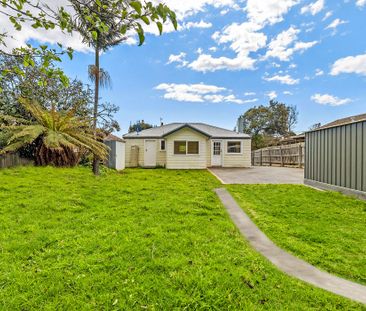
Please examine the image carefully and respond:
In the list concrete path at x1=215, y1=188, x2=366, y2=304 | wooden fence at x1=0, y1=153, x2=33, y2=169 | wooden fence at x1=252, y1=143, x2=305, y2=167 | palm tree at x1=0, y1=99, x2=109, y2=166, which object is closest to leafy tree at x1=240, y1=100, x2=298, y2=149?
wooden fence at x1=252, y1=143, x2=305, y2=167

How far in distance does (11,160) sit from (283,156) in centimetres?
1863

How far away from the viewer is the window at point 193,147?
16609 millimetres

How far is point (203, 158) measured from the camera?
655 inches

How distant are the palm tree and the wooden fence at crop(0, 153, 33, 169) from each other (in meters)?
0.31

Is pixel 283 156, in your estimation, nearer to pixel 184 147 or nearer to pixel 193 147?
pixel 193 147

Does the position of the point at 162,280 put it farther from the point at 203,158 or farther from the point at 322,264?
the point at 203,158

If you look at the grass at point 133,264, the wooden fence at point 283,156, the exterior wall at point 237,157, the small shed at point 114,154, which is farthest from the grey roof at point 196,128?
the grass at point 133,264

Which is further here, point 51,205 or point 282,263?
point 51,205

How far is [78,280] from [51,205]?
10.2 ft

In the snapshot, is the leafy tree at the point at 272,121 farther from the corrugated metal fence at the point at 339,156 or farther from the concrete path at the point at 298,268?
→ the concrete path at the point at 298,268

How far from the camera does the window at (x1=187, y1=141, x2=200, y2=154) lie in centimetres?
1661

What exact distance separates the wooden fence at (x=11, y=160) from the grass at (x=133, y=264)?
182 inches

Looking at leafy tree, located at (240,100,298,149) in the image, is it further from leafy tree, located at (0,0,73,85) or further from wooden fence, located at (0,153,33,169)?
leafy tree, located at (0,0,73,85)

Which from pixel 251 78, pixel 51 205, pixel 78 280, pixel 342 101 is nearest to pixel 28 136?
pixel 51 205
